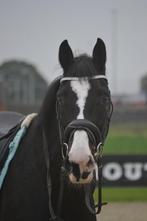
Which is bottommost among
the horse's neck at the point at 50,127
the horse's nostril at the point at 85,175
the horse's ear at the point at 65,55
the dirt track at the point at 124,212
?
the dirt track at the point at 124,212

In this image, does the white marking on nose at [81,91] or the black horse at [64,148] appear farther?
the white marking on nose at [81,91]

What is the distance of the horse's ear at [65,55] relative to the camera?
4.37m

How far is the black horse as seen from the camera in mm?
4016

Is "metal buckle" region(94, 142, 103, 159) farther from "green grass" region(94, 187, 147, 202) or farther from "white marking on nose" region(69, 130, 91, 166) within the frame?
"green grass" region(94, 187, 147, 202)

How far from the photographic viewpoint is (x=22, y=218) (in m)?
4.58

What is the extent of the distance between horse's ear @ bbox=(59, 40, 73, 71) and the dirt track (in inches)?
179

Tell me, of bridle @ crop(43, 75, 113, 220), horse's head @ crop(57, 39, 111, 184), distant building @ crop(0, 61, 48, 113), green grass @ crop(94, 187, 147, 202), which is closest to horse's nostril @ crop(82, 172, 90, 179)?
horse's head @ crop(57, 39, 111, 184)

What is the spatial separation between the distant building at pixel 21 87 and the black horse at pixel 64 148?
84.1 ft

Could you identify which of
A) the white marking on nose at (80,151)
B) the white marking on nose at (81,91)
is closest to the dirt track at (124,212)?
the white marking on nose at (81,91)

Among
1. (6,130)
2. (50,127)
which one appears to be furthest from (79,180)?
(6,130)

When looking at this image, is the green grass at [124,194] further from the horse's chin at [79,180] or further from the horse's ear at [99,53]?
the horse's chin at [79,180]

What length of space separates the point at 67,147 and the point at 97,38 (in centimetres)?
84

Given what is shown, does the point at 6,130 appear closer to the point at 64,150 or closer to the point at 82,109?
the point at 64,150

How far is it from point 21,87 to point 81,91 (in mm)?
30677
